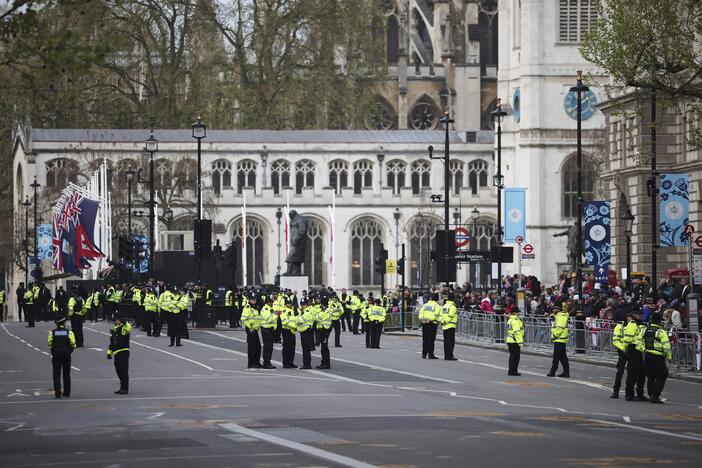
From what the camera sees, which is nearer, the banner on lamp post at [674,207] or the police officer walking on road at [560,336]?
the police officer walking on road at [560,336]

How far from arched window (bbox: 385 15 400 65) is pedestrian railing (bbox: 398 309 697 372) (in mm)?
65347

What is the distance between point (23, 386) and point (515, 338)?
9.77 meters

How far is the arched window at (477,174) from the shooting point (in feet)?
301

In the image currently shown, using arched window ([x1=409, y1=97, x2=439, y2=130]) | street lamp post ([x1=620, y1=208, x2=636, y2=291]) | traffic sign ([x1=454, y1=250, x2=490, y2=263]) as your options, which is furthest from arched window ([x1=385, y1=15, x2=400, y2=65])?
street lamp post ([x1=620, y1=208, x2=636, y2=291])

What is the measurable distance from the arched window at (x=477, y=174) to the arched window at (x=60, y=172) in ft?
64.0

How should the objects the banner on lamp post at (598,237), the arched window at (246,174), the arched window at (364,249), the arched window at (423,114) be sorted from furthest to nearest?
the arched window at (423,114) < the arched window at (246,174) < the arched window at (364,249) < the banner on lamp post at (598,237)

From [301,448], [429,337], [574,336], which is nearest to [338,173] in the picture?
[574,336]

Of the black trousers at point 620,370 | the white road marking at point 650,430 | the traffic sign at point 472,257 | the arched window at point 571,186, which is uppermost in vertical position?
the arched window at point 571,186

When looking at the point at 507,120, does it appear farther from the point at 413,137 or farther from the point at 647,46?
the point at 647,46

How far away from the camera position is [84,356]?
41.5m

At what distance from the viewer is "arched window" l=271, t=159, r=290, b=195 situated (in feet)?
299

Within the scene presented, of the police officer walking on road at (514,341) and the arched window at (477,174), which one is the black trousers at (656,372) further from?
the arched window at (477,174)

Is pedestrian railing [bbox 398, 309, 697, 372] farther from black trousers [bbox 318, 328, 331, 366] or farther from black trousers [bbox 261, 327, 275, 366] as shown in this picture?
black trousers [bbox 261, 327, 275, 366]

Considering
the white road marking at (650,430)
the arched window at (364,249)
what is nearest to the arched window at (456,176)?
the arched window at (364,249)
